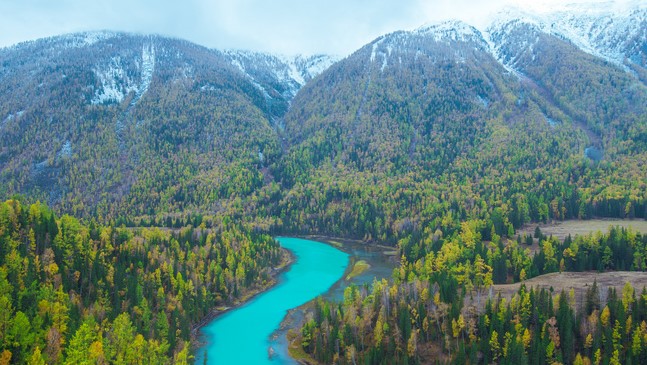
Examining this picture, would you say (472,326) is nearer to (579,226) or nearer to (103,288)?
(103,288)

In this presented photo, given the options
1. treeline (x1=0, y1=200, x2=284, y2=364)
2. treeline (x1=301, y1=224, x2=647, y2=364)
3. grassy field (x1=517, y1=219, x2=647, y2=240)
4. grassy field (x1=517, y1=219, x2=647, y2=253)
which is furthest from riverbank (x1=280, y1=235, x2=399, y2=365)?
grassy field (x1=517, y1=219, x2=647, y2=240)

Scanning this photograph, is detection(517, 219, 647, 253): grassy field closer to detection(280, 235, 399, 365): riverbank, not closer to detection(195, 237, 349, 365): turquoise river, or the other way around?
detection(280, 235, 399, 365): riverbank

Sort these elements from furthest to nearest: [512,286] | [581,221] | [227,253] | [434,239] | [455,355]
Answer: [581,221] < [434,239] < [227,253] < [512,286] < [455,355]

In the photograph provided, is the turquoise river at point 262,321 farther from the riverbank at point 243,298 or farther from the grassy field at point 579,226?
the grassy field at point 579,226

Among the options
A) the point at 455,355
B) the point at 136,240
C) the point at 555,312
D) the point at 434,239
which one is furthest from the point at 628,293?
Answer: the point at 136,240

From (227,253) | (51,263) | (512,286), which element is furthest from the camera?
(227,253)

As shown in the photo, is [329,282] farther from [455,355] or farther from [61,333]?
[61,333]
